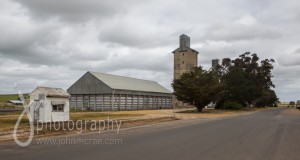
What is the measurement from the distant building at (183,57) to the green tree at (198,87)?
3557cm

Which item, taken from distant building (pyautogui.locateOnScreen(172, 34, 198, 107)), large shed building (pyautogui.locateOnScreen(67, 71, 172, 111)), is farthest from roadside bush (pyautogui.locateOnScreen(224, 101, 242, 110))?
distant building (pyautogui.locateOnScreen(172, 34, 198, 107))

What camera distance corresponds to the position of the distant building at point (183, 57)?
313 ft

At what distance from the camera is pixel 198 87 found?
2206 inches

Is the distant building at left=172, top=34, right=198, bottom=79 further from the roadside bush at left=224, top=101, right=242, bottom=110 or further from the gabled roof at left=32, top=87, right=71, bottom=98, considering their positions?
the gabled roof at left=32, top=87, right=71, bottom=98

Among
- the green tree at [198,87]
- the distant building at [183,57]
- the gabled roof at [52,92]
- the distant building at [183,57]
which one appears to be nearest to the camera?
the gabled roof at [52,92]

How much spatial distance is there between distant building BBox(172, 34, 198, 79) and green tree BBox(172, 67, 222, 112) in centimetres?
3557

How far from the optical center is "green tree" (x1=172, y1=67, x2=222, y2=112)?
56094 mm

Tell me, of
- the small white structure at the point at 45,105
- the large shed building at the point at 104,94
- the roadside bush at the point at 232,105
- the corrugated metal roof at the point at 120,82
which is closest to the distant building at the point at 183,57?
the corrugated metal roof at the point at 120,82

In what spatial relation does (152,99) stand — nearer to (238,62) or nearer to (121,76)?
(121,76)

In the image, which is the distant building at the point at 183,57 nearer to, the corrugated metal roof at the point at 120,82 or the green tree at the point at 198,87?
the corrugated metal roof at the point at 120,82

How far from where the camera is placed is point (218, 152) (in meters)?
12.2

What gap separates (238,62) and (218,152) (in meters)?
92.7

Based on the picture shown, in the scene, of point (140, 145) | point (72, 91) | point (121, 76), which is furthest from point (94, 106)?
point (140, 145)

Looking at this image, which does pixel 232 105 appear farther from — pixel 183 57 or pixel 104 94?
pixel 104 94
